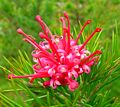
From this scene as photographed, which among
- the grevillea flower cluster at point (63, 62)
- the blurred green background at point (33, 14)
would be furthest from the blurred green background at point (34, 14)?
the grevillea flower cluster at point (63, 62)

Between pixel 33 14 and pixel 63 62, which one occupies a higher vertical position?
pixel 33 14

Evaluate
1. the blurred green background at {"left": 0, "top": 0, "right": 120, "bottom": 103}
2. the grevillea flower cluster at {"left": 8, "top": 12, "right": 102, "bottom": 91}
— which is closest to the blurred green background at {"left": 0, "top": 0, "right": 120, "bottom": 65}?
the blurred green background at {"left": 0, "top": 0, "right": 120, "bottom": 103}

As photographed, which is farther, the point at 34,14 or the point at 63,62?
the point at 34,14

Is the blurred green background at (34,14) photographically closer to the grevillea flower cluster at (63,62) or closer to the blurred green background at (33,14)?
the blurred green background at (33,14)

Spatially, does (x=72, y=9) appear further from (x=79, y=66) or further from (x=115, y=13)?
(x=79, y=66)

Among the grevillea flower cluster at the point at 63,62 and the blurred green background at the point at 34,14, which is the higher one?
the blurred green background at the point at 34,14

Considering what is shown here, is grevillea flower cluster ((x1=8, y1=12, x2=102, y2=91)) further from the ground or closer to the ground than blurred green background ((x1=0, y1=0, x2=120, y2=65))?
closer to the ground

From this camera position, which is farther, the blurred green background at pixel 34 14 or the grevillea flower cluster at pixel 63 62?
the blurred green background at pixel 34 14

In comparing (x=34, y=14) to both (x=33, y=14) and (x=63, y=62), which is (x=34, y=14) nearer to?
(x=33, y=14)

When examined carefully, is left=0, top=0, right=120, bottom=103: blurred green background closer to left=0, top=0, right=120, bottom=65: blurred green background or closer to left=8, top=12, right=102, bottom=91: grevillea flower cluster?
left=0, top=0, right=120, bottom=65: blurred green background

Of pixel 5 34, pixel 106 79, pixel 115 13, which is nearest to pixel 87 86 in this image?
pixel 106 79

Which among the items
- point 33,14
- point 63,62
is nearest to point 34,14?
point 33,14

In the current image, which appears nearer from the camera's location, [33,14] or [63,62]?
[63,62]
